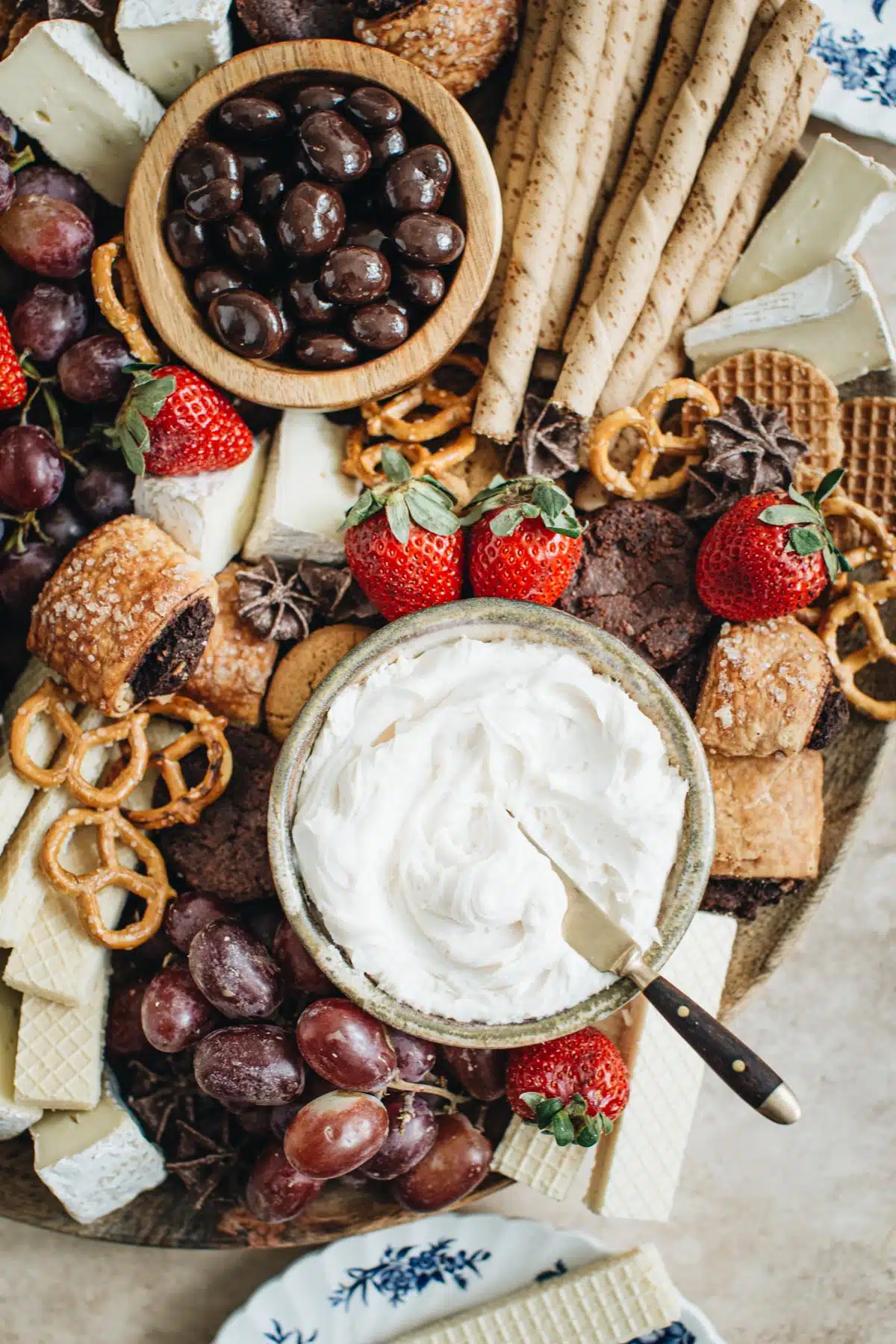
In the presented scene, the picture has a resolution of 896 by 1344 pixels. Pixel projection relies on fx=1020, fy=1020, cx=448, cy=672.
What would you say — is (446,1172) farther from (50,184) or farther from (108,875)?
(50,184)

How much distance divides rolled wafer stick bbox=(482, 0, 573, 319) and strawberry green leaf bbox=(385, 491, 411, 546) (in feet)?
1.65

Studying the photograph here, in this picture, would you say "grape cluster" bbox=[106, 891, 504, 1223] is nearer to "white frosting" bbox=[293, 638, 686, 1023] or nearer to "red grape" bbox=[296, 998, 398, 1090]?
"red grape" bbox=[296, 998, 398, 1090]

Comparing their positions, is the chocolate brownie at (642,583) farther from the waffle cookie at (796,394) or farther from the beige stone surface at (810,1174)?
the beige stone surface at (810,1174)

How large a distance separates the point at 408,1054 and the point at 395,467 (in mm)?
957

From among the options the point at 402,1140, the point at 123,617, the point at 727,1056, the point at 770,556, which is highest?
the point at 770,556

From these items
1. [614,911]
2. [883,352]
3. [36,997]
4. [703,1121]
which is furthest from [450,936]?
[883,352]

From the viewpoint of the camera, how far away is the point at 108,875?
68.0 inches

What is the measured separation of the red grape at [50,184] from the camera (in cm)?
178

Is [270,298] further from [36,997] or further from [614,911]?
[36,997]

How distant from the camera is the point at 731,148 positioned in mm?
1742

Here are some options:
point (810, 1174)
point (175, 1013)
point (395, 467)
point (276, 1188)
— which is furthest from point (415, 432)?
point (810, 1174)

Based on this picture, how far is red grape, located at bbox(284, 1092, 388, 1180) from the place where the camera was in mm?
1552

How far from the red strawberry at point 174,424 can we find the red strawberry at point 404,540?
28 centimetres

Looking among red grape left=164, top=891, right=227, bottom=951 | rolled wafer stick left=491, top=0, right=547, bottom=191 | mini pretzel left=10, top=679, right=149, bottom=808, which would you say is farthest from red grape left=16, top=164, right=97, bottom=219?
red grape left=164, top=891, right=227, bottom=951
